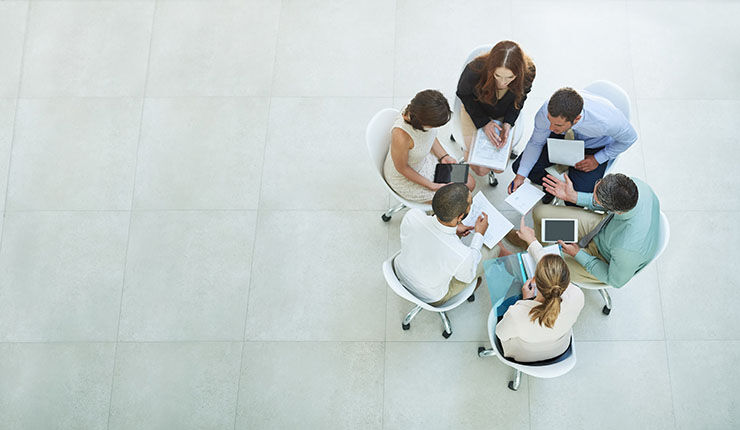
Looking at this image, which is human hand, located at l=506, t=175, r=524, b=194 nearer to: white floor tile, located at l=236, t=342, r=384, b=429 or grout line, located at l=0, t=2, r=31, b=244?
white floor tile, located at l=236, t=342, r=384, b=429

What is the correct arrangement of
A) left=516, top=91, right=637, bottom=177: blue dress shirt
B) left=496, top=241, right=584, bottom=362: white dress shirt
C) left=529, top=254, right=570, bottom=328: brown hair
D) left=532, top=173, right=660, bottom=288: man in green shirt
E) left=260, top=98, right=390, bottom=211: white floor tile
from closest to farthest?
left=529, top=254, right=570, bottom=328: brown hair
left=496, top=241, right=584, bottom=362: white dress shirt
left=532, top=173, right=660, bottom=288: man in green shirt
left=516, top=91, right=637, bottom=177: blue dress shirt
left=260, top=98, right=390, bottom=211: white floor tile

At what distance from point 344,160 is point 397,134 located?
39.6 inches

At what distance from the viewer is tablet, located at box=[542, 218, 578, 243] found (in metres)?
2.81

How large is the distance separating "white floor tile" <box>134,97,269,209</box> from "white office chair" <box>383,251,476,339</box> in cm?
133

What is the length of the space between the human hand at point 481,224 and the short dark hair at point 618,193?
627 millimetres

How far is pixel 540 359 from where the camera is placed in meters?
2.53

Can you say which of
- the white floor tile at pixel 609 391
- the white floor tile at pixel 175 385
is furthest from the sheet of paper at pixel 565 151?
the white floor tile at pixel 175 385

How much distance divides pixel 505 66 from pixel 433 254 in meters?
1.11

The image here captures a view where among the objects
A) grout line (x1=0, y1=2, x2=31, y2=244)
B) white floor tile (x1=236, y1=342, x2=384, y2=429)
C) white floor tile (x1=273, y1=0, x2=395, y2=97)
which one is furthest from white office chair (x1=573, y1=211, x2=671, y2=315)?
grout line (x1=0, y1=2, x2=31, y2=244)

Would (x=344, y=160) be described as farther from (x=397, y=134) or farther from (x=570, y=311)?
(x=570, y=311)

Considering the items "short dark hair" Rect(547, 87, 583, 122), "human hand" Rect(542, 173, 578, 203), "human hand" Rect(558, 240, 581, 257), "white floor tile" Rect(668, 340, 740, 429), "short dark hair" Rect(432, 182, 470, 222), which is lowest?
"white floor tile" Rect(668, 340, 740, 429)

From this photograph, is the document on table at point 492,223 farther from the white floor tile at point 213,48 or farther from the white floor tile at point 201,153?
the white floor tile at point 213,48

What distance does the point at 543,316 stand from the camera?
225 cm

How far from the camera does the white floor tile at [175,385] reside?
10.3ft
